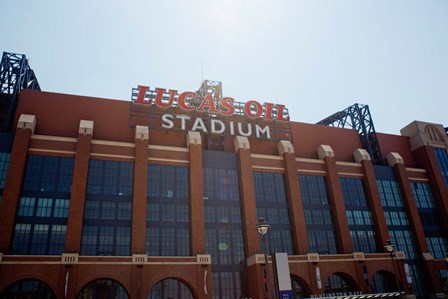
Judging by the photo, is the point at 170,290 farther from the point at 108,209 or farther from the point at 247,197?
the point at 247,197

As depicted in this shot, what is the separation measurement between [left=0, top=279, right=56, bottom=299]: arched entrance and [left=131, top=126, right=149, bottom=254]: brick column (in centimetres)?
1063

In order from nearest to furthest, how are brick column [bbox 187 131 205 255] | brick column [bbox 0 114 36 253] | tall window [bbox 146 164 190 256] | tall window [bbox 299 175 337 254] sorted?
brick column [bbox 0 114 36 253], tall window [bbox 146 164 190 256], brick column [bbox 187 131 205 255], tall window [bbox 299 175 337 254]

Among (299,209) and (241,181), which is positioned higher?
(241,181)

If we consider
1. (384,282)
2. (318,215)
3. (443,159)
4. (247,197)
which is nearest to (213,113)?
(247,197)

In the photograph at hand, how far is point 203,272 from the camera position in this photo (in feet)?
161

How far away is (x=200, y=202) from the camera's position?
177 feet

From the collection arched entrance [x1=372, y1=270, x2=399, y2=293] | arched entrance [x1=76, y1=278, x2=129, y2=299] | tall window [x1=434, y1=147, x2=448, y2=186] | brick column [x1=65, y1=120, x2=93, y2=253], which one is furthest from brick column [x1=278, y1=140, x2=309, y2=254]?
tall window [x1=434, y1=147, x2=448, y2=186]

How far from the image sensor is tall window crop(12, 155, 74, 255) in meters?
46.2

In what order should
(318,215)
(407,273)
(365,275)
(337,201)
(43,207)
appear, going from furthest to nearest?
(337,201) < (318,215) < (407,273) < (365,275) < (43,207)

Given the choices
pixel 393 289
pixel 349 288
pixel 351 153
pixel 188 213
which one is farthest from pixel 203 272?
pixel 351 153

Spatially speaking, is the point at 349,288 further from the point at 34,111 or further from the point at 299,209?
the point at 34,111

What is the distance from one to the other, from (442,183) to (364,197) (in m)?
18.8

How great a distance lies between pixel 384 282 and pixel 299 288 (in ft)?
53.9

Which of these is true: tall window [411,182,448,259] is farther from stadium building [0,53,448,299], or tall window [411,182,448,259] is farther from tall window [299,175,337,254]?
tall window [299,175,337,254]
